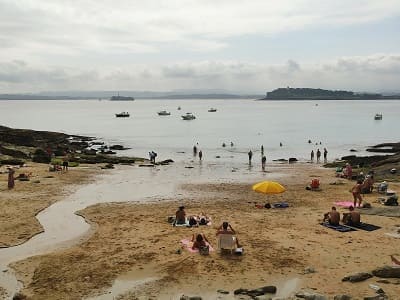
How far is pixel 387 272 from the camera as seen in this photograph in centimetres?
1388

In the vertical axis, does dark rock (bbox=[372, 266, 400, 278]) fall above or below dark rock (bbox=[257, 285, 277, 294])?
above

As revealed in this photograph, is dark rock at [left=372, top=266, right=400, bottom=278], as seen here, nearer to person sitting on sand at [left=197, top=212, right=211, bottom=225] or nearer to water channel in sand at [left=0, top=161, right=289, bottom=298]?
person sitting on sand at [left=197, top=212, right=211, bottom=225]

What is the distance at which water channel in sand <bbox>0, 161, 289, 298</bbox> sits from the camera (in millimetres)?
16984

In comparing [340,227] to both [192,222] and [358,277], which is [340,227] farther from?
[192,222]

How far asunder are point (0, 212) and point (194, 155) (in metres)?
40.4

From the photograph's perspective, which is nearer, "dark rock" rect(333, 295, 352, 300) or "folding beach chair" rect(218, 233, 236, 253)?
"dark rock" rect(333, 295, 352, 300)

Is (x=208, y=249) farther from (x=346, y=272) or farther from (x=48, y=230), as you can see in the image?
(x=48, y=230)

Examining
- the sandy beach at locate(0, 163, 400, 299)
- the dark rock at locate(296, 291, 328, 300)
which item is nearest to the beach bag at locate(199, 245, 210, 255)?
the sandy beach at locate(0, 163, 400, 299)

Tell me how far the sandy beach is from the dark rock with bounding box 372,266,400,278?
0.37m

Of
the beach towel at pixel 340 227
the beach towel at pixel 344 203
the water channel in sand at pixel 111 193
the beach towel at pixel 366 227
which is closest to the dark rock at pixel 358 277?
the beach towel at pixel 340 227

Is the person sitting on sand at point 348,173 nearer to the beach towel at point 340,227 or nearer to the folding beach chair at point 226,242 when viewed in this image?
the beach towel at point 340,227

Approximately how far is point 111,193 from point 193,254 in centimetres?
1470

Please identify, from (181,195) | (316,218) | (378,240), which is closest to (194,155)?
(181,195)

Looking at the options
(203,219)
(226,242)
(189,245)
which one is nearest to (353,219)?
(203,219)
